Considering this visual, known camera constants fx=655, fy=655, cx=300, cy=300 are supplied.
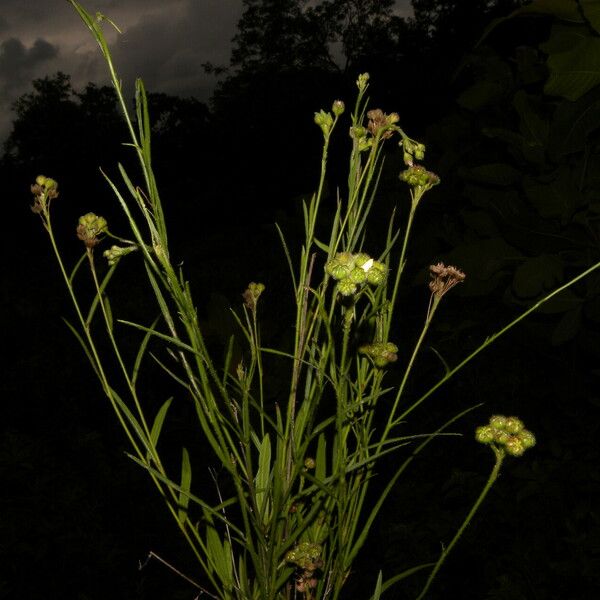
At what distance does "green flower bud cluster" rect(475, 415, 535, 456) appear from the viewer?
0.69 m

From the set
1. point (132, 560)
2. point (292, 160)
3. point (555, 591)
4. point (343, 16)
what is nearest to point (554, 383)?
point (555, 591)

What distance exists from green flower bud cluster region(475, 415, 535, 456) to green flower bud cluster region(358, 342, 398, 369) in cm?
13

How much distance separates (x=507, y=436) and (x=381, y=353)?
171mm

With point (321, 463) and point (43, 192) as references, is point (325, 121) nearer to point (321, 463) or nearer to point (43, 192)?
point (43, 192)

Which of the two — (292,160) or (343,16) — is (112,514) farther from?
(343,16)

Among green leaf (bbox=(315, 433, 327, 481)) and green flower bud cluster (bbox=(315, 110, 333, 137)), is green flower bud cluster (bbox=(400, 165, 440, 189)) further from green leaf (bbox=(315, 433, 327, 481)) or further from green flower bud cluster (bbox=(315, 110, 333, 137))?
green leaf (bbox=(315, 433, 327, 481))

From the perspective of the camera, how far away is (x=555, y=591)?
6.85ft

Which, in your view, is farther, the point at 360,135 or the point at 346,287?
the point at 360,135

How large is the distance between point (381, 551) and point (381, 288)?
1.84 meters

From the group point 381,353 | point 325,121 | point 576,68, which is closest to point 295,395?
point 381,353

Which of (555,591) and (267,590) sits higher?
(267,590)

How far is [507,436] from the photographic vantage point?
0.69 metres


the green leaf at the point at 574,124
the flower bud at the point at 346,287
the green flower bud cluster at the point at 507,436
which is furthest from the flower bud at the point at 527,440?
the green leaf at the point at 574,124

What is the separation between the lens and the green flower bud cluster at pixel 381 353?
0.77 m
